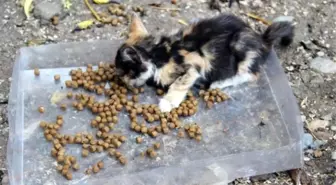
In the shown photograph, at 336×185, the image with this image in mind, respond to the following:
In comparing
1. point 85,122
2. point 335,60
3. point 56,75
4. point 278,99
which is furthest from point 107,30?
point 335,60

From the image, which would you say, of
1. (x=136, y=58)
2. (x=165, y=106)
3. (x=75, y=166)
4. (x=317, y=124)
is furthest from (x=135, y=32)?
(x=317, y=124)

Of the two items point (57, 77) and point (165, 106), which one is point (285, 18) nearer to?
point (165, 106)

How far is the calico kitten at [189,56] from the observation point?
4.26 m

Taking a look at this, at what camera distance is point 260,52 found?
4438 millimetres

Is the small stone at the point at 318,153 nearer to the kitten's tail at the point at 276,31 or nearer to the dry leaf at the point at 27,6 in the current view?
the kitten's tail at the point at 276,31

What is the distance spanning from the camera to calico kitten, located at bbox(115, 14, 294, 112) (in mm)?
4257

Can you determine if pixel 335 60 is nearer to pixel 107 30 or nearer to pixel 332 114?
pixel 332 114

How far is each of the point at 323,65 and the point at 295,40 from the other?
0.32m

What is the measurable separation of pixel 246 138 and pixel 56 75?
142 cm

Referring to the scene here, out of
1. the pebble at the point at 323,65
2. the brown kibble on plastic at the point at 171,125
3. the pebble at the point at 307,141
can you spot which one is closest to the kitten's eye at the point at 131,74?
the brown kibble on plastic at the point at 171,125

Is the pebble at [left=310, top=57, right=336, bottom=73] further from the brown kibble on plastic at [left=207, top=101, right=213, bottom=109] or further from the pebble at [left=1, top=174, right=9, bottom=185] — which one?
the pebble at [left=1, top=174, right=9, bottom=185]

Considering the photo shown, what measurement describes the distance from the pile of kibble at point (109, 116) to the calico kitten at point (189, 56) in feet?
0.28

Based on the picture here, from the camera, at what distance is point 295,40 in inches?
197

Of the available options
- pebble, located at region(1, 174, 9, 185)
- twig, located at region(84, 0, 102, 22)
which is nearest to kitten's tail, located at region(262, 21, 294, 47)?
twig, located at region(84, 0, 102, 22)
